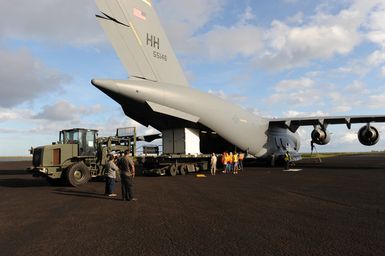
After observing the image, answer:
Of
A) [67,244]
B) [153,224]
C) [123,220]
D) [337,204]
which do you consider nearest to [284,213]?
[337,204]

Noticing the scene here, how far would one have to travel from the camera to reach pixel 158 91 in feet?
61.6

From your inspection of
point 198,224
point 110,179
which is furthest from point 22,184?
point 198,224

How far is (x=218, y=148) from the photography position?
25.5 m

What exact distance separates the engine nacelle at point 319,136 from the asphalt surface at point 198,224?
56.4ft

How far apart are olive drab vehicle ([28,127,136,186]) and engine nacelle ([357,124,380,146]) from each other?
1883 centimetres

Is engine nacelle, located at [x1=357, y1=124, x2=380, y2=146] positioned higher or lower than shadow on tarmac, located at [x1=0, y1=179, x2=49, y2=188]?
higher

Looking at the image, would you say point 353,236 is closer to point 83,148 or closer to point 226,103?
point 83,148

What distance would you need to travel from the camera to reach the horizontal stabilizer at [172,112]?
18766 millimetres

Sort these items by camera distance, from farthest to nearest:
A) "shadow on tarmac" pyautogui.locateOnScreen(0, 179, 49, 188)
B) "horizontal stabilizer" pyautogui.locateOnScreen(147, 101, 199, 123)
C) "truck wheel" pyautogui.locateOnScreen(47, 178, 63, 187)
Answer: "horizontal stabilizer" pyautogui.locateOnScreen(147, 101, 199, 123)
"shadow on tarmac" pyautogui.locateOnScreen(0, 179, 49, 188)
"truck wheel" pyautogui.locateOnScreen(47, 178, 63, 187)

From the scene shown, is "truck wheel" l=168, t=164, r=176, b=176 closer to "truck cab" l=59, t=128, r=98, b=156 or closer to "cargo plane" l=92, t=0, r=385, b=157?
"cargo plane" l=92, t=0, r=385, b=157

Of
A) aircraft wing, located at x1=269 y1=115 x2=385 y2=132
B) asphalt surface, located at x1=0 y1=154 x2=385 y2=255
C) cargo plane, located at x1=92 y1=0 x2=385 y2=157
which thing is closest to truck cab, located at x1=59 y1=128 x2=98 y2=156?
cargo plane, located at x1=92 y1=0 x2=385 y2=157

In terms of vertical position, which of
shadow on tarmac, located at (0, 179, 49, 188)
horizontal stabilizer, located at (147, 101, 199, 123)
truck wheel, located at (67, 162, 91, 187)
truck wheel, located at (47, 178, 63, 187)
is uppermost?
horizontal stabilizer, located at (147, 101, 199, 123)

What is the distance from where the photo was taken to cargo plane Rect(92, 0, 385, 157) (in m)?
17.8

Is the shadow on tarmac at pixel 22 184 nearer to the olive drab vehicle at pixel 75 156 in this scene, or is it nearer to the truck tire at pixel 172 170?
the olive drab vehicle at pixel 75 156
